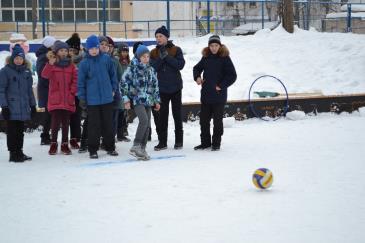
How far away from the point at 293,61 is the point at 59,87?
440 inches

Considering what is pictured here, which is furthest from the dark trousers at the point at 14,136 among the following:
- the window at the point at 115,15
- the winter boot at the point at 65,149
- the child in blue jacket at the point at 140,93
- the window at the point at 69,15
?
the window at the point at 115,15

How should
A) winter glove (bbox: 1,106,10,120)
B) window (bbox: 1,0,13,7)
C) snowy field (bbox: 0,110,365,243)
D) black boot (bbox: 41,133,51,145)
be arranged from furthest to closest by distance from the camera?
window (bbox: 1,0,13,7) < black boot (bbox: 41,133,51,145) < winter glove (bbox: 1,106,10,120) < snowy field (bbox: 0,110,365,243)

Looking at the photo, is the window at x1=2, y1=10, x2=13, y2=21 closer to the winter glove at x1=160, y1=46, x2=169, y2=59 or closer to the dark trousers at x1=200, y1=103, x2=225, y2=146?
the winter glove at x1=160, y1=46, x2=169, y2=59

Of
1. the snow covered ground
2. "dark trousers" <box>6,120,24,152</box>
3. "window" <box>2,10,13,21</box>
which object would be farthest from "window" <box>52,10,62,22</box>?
"dark trousers" <box>6,120,24,152</box>

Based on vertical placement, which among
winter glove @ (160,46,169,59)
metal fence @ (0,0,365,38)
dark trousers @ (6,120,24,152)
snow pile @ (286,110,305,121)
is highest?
metal fence @ (0,0,365,38)

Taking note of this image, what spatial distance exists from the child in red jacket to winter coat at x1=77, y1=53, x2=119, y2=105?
1.33ft

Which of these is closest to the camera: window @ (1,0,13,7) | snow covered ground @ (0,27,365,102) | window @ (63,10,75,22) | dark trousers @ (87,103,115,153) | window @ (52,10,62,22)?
dark trousers @ (87,103,115,153)

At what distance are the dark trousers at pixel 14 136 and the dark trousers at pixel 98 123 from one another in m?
0.91

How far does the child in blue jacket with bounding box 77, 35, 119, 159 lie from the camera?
852 centimetres

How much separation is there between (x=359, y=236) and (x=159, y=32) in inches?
193

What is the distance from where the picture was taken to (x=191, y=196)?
6.36m

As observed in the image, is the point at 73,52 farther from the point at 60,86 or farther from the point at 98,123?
the point at 98,123

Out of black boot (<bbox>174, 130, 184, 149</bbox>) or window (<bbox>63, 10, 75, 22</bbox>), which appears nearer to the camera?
black boot (<bbox>174, 130, 184, 149</bbox>)

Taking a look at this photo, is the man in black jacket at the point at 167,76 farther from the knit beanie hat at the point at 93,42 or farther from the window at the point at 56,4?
the window at the point at 56,4
